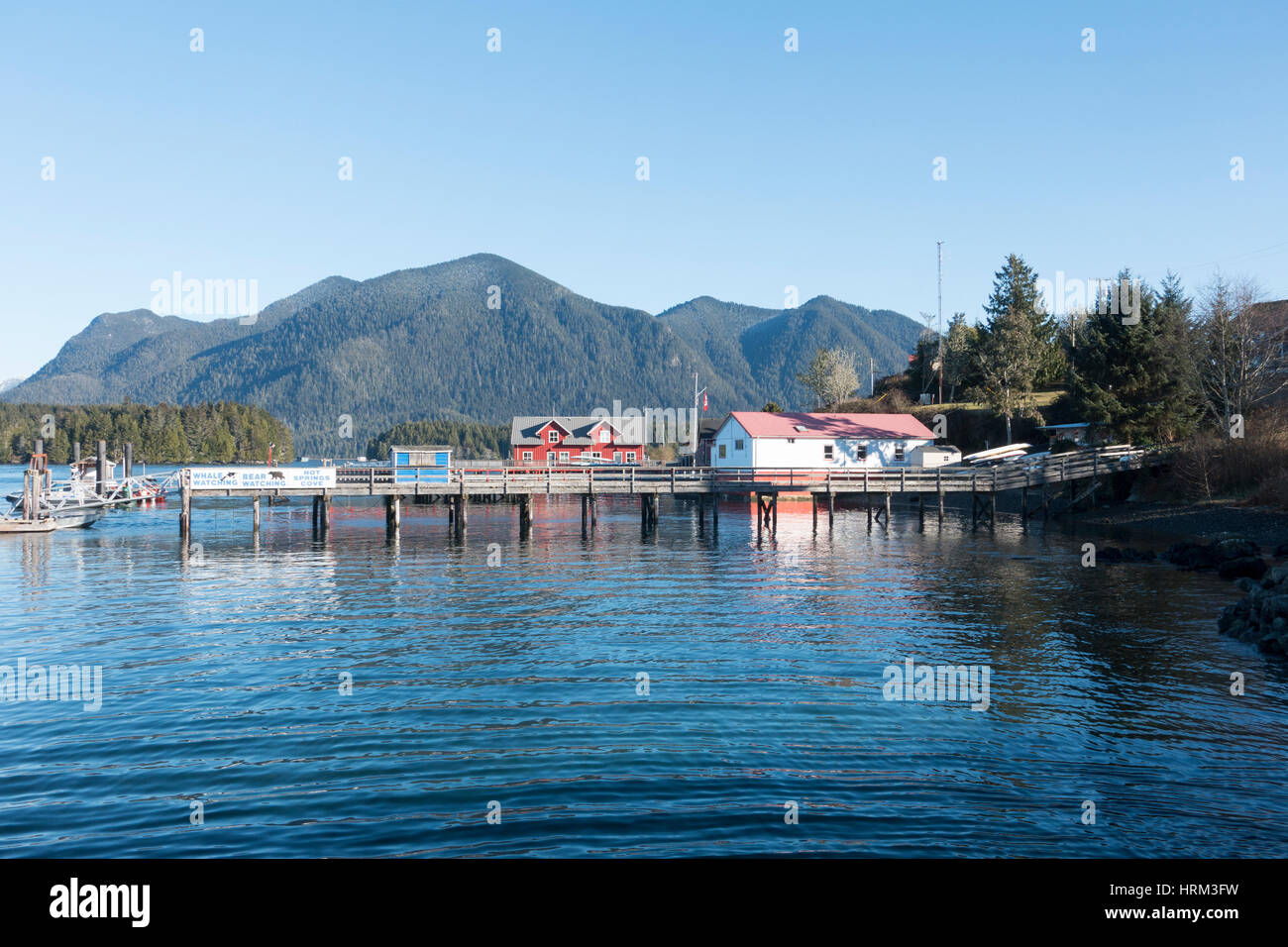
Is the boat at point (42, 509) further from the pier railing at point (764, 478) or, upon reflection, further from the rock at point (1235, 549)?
the rock at point (1235, 549)

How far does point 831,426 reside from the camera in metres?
66.1

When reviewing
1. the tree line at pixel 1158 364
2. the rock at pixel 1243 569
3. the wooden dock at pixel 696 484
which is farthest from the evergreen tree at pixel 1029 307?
the rock at pixel 1243 569

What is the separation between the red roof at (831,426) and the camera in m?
63.7

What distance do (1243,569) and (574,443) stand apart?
67.2 meters

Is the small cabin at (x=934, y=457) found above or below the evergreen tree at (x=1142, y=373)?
below

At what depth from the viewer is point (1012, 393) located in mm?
68875

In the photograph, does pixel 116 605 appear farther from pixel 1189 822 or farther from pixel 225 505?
pixel 225 505

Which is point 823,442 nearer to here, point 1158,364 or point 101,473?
point 1158,364

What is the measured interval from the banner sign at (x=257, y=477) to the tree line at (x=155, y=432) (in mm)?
132397

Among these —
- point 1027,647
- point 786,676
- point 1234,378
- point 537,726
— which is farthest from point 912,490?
point 537,726

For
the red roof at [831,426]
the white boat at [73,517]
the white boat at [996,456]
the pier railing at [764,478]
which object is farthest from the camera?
the red roof at [831,426]

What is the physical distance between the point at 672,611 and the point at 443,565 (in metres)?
13.2

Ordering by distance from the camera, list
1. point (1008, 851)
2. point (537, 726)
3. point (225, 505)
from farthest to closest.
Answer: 1. point (225, 505)
2. point (537, 726)
3. point (1008, 851)
